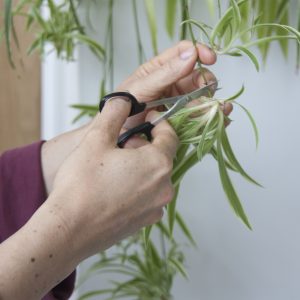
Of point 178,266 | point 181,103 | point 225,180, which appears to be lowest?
point 178,266

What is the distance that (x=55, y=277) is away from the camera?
36 cm

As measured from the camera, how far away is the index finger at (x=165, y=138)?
1.36ft

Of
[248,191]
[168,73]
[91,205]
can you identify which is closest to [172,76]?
[168,73]

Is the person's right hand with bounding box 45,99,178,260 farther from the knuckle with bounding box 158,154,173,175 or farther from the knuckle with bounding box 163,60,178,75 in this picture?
the knuckle with bounding box 163,60,178,75

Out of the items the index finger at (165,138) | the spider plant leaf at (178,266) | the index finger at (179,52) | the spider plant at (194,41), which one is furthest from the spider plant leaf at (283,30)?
the spider plant leaf at (178,266)

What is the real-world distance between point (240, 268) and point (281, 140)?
27cm

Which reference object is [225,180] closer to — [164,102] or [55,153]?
[164,102]

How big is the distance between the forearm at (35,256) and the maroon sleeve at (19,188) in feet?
0.87

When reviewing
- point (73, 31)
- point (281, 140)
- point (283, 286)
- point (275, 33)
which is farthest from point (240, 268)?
point (73, 31)

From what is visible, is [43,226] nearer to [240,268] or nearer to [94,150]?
[94,150]

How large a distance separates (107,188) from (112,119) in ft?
0.26

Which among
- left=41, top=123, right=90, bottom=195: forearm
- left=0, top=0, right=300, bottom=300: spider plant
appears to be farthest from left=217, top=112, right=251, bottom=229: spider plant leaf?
left=41, top=123, right=90, bottom=195: forearm

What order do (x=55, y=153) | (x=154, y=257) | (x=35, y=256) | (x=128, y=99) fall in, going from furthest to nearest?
1. (x=154, y=257)
2. (x=55, y=153)
3. (x=128, y=99)
4. (x=35, y=256)

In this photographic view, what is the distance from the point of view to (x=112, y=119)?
411mm
